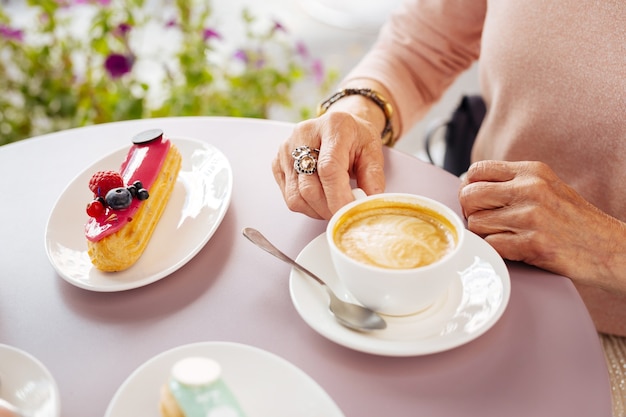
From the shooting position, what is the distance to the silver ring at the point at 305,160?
103 centimetres

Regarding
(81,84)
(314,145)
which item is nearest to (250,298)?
(314,145)

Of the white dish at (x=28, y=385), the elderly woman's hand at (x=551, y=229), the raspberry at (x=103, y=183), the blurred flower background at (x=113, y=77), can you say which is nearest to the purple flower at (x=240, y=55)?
the blurred flower background at (x=113, y=77)

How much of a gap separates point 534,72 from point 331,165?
1.73 feet

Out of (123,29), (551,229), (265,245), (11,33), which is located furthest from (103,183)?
(11,33)

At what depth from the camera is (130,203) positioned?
3.18ft

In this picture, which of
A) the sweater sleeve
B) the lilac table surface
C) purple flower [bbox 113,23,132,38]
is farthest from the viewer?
purple flower [bbox 113,23,132,38]

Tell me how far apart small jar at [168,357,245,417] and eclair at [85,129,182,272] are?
12.8 inches

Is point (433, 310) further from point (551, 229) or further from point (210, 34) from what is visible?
point (210, 34)

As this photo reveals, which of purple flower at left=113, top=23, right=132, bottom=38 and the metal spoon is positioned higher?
the metal spoon

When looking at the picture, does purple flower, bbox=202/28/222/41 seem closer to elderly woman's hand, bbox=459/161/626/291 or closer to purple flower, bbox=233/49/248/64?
purple flower, bbox=233/49/248/64

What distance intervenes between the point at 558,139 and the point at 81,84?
1.92m

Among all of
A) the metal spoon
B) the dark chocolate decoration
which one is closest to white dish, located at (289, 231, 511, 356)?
the metal spoon

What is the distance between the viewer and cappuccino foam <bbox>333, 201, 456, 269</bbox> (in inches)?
31.7

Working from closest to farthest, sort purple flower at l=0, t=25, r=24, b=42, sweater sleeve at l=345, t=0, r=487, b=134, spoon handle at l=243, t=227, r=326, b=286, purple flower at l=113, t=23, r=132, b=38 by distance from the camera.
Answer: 1. spoon handle at l=243, t=227, r=326, b=286
2. sweater sleeve at l=345, t=0, r=487, b=134
3. purple flower at l=113, t=23, r=132, b=38
4. purple flower at l=0, t=25, r=24, b=42
